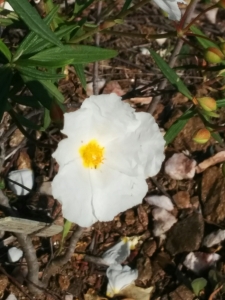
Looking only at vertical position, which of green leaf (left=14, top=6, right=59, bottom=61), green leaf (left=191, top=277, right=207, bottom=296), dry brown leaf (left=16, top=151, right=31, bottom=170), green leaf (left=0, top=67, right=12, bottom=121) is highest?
green leaf (left=14, top=6, right=59, bottom=61)

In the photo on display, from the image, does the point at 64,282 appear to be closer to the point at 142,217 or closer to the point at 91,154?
the point at 142,217

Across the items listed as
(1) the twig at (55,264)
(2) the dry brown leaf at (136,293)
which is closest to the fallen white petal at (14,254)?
(1) the twig at (55,264)

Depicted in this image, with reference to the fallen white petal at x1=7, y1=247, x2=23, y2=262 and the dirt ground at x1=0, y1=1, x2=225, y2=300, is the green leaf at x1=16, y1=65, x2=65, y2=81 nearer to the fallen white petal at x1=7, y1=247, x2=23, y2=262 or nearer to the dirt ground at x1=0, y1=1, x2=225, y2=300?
the dirt ground at x1=0, y1=1, x2=225, y2=300

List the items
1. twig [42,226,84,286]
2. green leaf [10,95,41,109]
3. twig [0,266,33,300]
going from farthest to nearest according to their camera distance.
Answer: twig [0,266,33,300], twig [42,226,84,286], green leaf [10,95,41,109]

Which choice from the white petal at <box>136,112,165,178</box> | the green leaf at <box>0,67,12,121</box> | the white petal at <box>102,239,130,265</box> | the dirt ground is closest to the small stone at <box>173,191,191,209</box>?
the dirt ground

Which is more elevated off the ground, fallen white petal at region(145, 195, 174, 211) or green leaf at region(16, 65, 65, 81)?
green leaf at region(16, 65, 65, 81)

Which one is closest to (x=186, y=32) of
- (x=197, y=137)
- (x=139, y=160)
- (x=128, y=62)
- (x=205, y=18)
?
(x=197, y=137)

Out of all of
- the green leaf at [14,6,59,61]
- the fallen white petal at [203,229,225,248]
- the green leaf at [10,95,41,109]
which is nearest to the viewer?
the green leaf at [14,6,59,61]

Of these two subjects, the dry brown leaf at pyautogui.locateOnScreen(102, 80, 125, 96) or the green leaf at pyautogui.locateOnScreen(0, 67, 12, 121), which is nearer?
the green leaf at pyautogui.locateOnScreen(0, 67, 12, 121)
